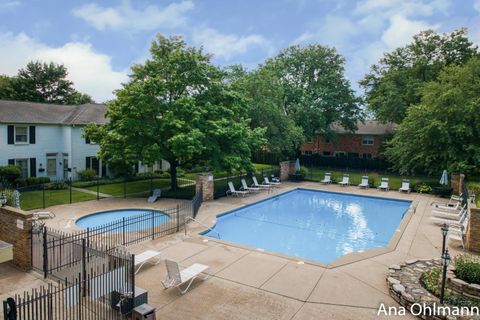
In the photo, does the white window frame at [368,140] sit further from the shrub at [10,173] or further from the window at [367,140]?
the shrub at [10,173]

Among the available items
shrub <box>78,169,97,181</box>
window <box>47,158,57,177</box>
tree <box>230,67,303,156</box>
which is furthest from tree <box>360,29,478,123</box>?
window <box>47,158,57,177</box>

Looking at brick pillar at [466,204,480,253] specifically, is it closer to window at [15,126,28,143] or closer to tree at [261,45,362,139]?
tree at [261,45,362,139]

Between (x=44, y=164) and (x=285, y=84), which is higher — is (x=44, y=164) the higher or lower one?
the lower one

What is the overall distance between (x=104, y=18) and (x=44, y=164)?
1395 cm

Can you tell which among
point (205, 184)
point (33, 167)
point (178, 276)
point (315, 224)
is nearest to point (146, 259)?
point (178, 276)

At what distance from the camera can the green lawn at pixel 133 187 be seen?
887 inches

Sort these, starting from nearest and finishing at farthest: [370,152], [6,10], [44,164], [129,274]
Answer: [129,274] → [6,10] → [44,164] → [370,152]

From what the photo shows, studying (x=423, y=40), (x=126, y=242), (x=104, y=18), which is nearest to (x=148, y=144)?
(x=104, y=18)

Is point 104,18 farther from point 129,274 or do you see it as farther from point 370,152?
point 370,152

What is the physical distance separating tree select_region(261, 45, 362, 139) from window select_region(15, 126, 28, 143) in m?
22.6

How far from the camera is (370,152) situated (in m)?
40.0

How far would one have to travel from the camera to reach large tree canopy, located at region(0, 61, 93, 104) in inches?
1759

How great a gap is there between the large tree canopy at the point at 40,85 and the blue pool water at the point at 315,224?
3886 centimetres

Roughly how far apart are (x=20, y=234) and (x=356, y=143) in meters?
37.8
